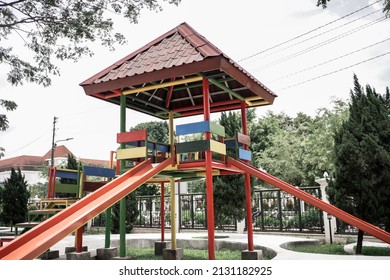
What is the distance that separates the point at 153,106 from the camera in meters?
9.52

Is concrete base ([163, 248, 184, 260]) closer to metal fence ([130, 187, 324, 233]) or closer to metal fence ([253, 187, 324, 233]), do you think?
metal fence ([130, 187, 324, 233])

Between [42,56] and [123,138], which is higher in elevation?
[42,56]

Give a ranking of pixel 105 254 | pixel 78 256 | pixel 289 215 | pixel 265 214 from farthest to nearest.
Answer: pixel 265 214 < pixel 289 215 < pixel 105 254 < pixel 78 256

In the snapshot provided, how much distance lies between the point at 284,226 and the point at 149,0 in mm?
10465

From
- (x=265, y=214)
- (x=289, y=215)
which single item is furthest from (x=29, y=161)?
(x=289, y=215)

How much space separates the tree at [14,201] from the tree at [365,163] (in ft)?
52.9

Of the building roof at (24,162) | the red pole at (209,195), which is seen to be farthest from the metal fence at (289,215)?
the building roof at (24,162)

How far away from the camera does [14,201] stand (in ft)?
59.5

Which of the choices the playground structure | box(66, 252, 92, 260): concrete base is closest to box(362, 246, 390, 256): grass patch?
the playground structure

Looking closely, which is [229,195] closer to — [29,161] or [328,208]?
[328,208]

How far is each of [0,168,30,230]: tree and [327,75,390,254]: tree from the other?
1612 centimetres

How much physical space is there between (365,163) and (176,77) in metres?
5.02

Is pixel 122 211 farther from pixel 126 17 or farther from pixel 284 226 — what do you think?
pixel 284 226
